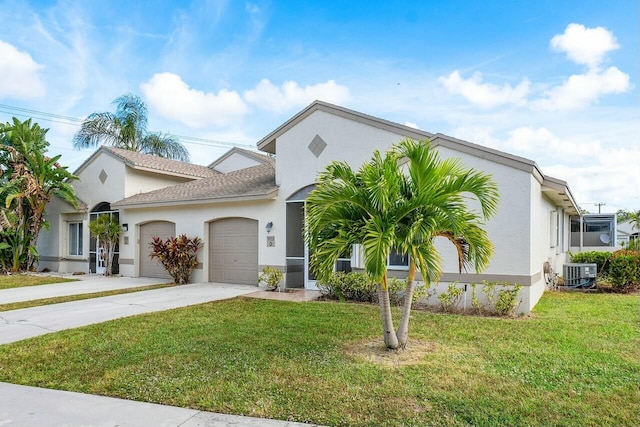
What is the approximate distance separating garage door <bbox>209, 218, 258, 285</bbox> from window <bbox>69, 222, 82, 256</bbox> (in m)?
8.43

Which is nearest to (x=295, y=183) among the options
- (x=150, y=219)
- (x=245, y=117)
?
(x=150, y=219)

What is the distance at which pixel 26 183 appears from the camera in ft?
56.6

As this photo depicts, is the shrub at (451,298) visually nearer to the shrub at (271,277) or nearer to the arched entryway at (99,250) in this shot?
the shrub at (271,277)

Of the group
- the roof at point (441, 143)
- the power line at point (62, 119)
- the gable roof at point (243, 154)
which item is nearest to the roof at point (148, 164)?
the gable roof at point (243, 154)

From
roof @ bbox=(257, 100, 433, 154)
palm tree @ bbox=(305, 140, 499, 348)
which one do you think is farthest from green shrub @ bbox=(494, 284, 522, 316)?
roof @ bbox=(257, 100, 433, 154)

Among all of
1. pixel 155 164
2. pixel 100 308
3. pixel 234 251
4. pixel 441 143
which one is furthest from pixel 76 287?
pixel 441 143

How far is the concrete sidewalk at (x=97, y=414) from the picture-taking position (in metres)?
3.96

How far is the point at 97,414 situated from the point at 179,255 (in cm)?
1057

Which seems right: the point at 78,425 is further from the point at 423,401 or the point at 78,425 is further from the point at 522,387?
the point at 522,387

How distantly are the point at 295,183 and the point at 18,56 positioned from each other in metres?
15.1

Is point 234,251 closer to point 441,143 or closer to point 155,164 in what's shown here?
point 155,164

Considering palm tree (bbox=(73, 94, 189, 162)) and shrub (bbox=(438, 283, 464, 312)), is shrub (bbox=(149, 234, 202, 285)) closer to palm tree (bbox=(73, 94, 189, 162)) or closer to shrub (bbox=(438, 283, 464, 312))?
shrub (bbox=(438, 283, 464, 312))

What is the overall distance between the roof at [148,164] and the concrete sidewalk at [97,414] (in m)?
14.3

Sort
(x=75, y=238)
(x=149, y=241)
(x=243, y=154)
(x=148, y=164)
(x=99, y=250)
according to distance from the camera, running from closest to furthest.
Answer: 1. (x=149, y=241)
2. (x=99, y=250)
3. (x=148, y=164)
4. (x=75, y=238)
5. (x=243, y=154)
